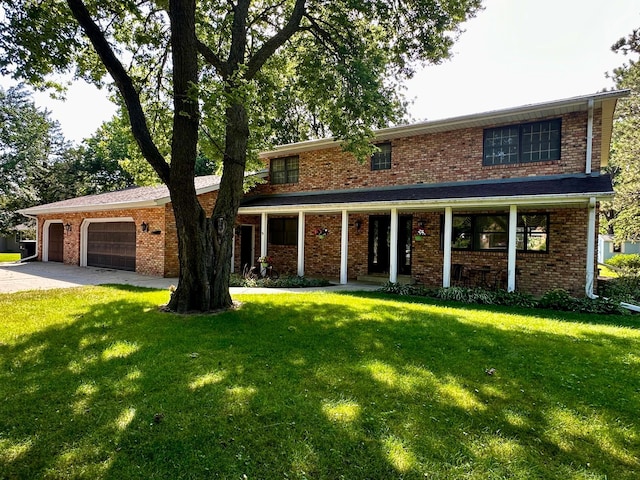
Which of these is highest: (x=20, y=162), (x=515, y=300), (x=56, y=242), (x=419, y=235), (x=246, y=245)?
(x=20, y=162)

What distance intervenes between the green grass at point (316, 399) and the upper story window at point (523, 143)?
599 centimetres

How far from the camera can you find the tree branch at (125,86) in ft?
22.3

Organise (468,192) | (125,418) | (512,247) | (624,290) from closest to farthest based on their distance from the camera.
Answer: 1. (125,418)
2. (512,247)
3. (624,290)
4. (468,192)

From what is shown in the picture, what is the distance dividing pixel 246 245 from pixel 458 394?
14.3m

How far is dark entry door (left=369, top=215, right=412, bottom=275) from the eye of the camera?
45.1 feet

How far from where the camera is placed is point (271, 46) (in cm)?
888

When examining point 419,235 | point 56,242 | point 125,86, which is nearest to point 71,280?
point 125,86

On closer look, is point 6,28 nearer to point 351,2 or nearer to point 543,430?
point 351,2

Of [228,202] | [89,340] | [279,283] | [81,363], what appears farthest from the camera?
[279,283]

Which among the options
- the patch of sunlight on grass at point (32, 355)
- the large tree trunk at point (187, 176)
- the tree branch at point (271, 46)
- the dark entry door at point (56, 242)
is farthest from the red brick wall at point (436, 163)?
the dark entry door at point (56, 242)

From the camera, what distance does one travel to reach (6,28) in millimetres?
7379

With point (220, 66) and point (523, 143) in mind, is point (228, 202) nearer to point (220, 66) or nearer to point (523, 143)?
point (220, 66)

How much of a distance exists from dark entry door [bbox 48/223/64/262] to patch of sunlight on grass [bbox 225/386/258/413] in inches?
841

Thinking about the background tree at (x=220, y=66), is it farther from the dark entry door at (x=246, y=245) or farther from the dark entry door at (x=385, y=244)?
the dark entry door at (x=246, y=245)
